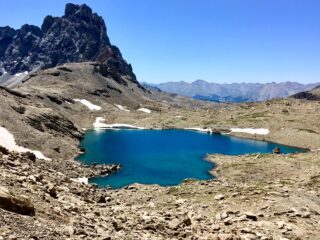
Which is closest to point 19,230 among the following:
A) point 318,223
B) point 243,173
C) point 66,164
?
point 318,223

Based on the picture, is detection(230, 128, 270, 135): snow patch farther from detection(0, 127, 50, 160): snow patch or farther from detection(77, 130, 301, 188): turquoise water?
detection(0, 127, 50, 160): snow patch

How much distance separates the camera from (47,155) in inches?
3524

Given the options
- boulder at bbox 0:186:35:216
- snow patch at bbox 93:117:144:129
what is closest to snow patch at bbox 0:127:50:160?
boulder at bbox 0:186:35:216

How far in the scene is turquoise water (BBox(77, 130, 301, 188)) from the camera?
8268 cm

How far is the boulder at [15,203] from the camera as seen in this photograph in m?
23.2

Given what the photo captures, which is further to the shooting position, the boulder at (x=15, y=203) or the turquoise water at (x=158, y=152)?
the turquoise water at (x=158, y=152)

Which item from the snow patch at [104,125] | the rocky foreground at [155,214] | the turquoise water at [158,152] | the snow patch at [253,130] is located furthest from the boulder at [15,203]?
the snow patch at [104,125]

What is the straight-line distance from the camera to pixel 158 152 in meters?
118

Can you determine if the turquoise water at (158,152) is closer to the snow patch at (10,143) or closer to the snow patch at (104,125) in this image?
the snow patch at (10,143)

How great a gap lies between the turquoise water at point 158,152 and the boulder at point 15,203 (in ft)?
154

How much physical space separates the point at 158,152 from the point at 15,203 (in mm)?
95245

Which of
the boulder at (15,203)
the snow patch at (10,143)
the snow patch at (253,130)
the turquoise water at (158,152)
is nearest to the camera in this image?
the boulder at (15,203)

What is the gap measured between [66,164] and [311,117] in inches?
5308

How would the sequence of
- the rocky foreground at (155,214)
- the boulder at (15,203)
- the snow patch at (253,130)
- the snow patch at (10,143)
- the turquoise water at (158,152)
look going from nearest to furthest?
the boulder at (15,203) → the rocky foreground at (155,214) → the turquoise water at (158,152) → the snow patch at (10,143) → the snow patch at (253,130)
